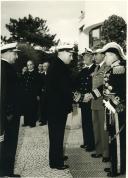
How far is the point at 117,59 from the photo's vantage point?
5.19 m

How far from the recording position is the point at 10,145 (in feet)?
17.1

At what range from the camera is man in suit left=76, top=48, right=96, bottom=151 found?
21.8ft

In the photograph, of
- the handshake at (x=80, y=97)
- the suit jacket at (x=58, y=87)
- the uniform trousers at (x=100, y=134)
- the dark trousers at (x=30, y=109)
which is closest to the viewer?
the suit jacket at (x=58, y=87)

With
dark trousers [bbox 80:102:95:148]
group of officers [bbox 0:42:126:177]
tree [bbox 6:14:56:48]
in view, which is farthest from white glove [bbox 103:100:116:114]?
tree [bbox 6:14:56:48]

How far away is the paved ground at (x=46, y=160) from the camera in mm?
5426

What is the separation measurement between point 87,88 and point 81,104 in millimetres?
661

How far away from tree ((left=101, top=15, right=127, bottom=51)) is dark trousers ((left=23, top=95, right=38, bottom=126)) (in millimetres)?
5149

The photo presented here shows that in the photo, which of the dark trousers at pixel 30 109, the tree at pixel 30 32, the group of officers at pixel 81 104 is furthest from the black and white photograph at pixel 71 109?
the tree at pixel 30 32

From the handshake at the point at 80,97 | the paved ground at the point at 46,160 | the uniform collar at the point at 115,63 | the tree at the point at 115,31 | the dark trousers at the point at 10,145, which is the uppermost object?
the tree at the point at 115,31

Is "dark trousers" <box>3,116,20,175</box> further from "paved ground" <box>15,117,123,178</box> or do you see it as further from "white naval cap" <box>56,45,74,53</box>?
"white naval cap" <box>56,45,74,53</box>

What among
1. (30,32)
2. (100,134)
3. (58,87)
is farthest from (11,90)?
(30,32)

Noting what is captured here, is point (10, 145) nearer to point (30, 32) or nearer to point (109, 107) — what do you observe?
point (109, 107)

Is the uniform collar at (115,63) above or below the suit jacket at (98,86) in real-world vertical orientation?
above

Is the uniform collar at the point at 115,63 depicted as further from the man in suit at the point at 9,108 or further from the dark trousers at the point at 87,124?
the dark trousers at the point at 87,124
